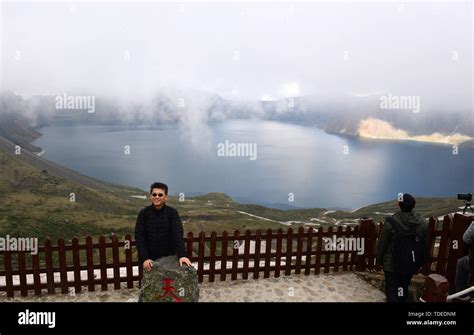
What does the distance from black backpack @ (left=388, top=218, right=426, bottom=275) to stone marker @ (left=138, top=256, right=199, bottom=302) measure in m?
3.93

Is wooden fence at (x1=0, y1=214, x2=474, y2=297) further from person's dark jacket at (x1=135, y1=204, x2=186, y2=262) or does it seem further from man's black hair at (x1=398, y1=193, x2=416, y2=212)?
man's black hair at (x1=398, y1=193, x2=416, y2=212)

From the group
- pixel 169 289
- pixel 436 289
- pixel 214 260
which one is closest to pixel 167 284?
pixel 169 289

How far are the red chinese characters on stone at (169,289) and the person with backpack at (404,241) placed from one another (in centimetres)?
404

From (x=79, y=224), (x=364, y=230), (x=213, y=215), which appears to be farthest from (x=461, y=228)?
(x=213, y=215)

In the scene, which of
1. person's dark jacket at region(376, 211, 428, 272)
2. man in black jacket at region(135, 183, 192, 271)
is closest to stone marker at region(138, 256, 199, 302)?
man in black jacket at region(135, 183, 192, 271)

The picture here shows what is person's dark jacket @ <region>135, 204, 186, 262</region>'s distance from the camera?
690 centimetres

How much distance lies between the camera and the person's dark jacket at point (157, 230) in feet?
22.6

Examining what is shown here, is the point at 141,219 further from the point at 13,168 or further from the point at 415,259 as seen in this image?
the point at 13,168

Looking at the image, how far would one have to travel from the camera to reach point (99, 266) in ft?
30.7

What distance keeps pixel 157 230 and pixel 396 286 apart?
16.3 feet

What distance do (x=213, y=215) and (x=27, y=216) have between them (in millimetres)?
41403

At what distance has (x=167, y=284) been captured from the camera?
663 cm

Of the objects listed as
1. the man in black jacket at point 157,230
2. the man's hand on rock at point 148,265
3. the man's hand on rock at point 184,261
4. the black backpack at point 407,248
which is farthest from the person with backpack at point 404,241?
the man's hand on rock at point 148,265
